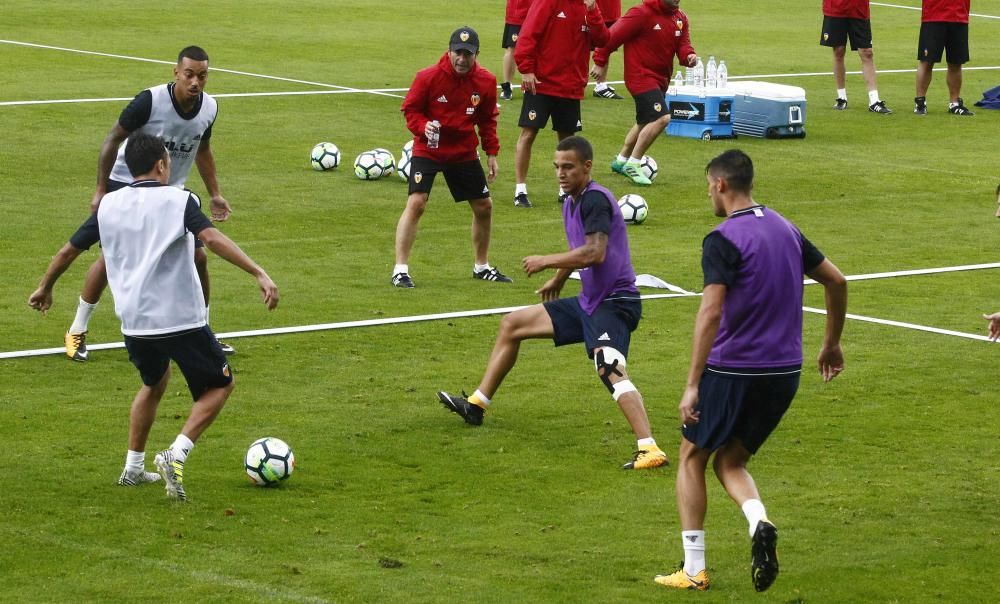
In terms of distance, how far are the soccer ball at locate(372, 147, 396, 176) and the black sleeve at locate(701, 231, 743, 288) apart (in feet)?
42.1

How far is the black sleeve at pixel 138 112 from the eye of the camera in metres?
12.4

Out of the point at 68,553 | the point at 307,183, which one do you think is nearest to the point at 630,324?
the point at 68,553

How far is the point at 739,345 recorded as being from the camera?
8.12 metres

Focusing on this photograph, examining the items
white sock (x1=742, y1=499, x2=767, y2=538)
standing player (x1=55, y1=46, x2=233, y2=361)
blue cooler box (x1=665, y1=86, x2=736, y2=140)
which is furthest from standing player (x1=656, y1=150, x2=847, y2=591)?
blue cooler box (x1=665, y1=86, x2=736, y2=140)

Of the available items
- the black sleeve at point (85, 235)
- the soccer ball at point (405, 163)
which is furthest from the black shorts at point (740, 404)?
the soccer ball at point (405, 163)

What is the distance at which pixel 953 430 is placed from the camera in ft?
36.8

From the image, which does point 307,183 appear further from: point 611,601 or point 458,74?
point 611,601

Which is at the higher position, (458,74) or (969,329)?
(458,74)

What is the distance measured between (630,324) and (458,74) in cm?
571

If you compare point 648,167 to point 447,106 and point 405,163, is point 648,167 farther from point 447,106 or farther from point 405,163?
point 447,106

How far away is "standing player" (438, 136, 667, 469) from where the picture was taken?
33.9ft

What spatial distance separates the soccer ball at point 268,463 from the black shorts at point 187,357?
53 cm

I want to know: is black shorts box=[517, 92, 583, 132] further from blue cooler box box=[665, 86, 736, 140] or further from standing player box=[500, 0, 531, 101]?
standing player box=[500, 0, 531, 101]

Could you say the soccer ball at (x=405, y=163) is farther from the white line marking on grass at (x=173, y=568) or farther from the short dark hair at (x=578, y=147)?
the white line marking on grass at (x=173, y=568)
